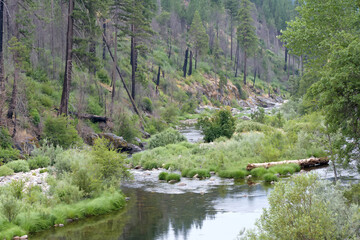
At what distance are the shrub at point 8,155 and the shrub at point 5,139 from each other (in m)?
0.36

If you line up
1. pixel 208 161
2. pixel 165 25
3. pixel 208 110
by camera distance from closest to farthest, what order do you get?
pixel 208 161 < pixel 208 110 < pixel 165 25

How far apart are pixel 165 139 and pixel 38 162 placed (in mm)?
11501

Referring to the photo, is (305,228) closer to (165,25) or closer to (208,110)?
(208,110)

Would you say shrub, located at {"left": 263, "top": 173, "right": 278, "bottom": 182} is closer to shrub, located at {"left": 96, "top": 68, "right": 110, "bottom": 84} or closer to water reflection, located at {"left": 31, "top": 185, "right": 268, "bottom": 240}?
water reflection, located at {"left": 31, "top": 185, "right": 268, "bottom": 240}

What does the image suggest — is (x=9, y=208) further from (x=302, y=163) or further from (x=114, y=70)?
(x=114, y=70)

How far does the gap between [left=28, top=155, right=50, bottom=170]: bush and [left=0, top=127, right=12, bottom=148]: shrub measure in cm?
212

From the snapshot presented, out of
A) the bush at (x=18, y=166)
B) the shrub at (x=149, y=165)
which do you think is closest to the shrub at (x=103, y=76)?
the shrub at (x=149, y=165)

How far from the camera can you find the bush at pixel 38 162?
65.2 ft

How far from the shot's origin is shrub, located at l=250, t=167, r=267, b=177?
20.2 metres

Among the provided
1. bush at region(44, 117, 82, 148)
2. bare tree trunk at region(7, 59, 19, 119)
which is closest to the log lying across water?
bush at region(44, 117, 82, 148)

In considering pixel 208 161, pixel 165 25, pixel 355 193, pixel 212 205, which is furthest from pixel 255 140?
Result: pixel 165 25

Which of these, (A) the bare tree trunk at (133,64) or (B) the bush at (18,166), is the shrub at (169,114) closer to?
(A) the bare tree trunk at (133,64)

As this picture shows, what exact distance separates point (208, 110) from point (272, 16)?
72.0m

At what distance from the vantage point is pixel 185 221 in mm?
13273
